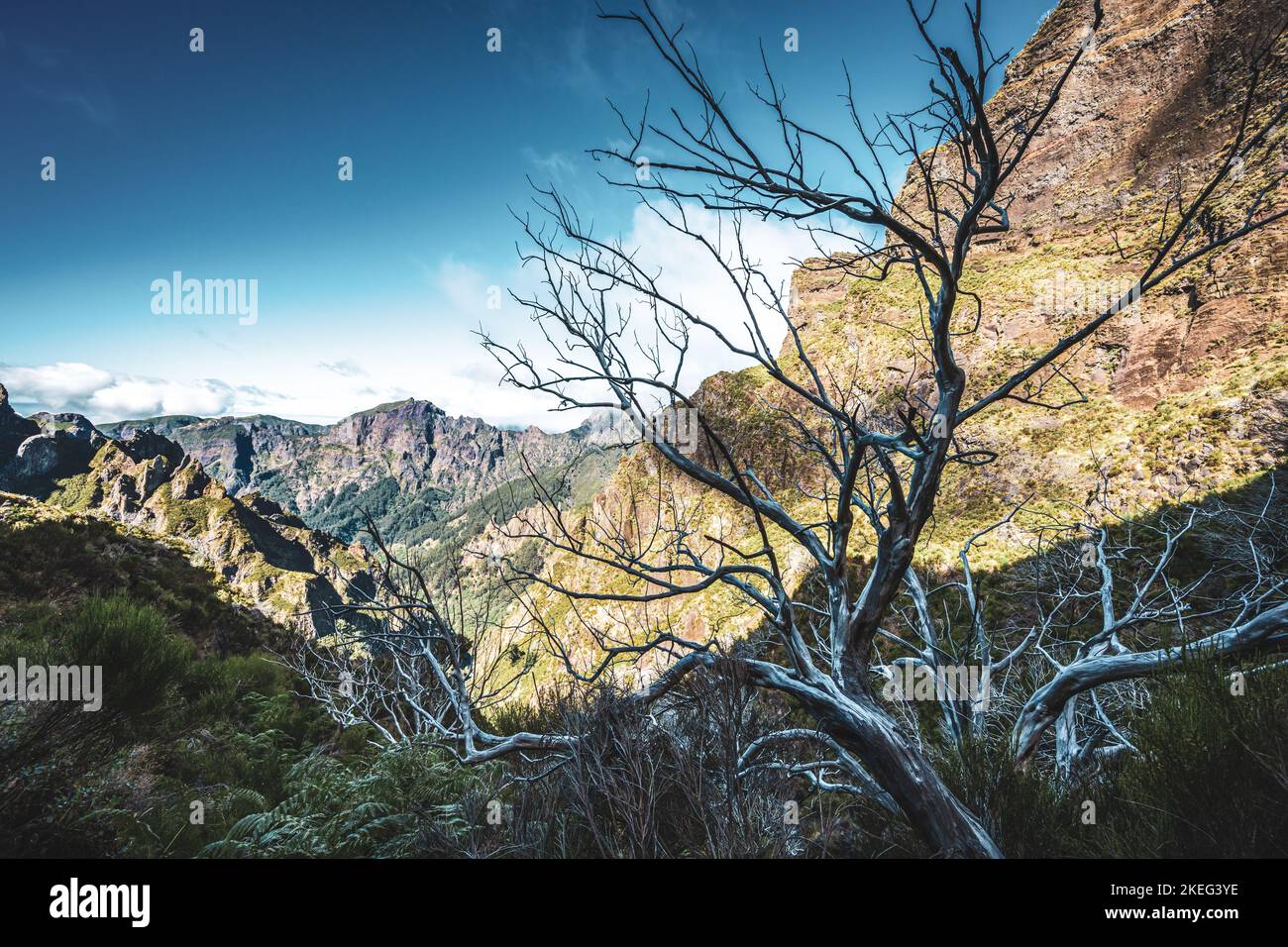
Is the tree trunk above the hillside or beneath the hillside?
beneath

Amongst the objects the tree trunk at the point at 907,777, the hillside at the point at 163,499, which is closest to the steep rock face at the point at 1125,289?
the tree trunk at the point at 907,777

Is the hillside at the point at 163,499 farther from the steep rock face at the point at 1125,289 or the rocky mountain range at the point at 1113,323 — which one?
the steep rock face at the point at 1125,289

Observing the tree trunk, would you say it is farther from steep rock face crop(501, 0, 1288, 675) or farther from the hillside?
the hillside

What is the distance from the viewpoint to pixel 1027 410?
2906 centimetres

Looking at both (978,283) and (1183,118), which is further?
(978,283)

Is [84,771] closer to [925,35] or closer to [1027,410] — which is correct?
[925,35]

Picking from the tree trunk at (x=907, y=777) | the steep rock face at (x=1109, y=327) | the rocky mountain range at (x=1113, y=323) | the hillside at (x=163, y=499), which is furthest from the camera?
the hillside at (x=163, y=499)

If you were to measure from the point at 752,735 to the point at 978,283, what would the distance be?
41.8 m

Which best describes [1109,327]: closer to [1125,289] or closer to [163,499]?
[1125,289]

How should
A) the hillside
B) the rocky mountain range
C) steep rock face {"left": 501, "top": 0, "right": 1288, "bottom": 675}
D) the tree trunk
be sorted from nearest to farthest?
1. the tree trunk
2. the rocky mountain range
3. steep rock face {"left": 501, "top": 0, "right": 1288, "bottom": 675}
4. the hillside

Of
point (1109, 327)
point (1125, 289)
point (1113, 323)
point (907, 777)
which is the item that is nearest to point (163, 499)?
point (907, 777)

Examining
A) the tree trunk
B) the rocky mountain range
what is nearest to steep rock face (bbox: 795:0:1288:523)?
the rocky mountain range

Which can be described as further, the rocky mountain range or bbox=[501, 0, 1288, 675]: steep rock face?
bbox=[501, 0, 1288, 675]: steep rock face
